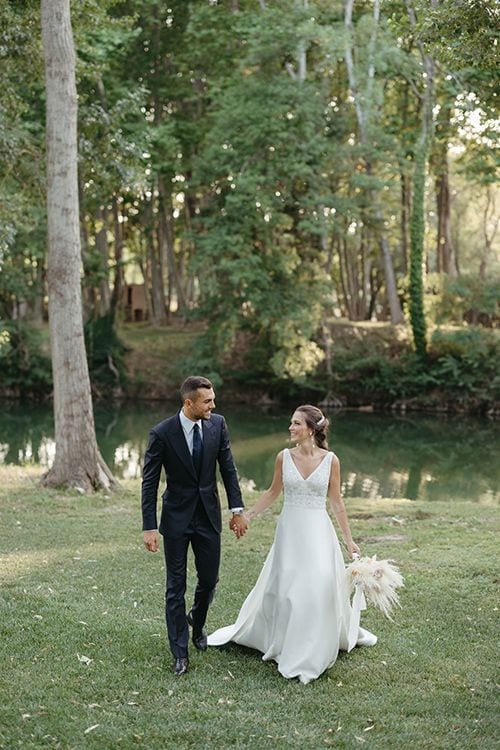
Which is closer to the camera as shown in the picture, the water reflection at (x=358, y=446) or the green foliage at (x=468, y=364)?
the water reflection at (x=358, y=446)

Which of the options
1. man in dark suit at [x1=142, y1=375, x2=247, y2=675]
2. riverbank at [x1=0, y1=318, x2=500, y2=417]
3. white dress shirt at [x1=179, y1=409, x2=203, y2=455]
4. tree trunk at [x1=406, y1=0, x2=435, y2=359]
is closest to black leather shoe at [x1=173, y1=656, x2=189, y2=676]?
man in dark suit at [x1=142, y1=375, x2=247, y2=675]

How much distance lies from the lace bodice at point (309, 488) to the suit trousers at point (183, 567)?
658 mm

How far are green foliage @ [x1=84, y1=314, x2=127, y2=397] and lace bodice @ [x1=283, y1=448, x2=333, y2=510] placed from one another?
32.3 m

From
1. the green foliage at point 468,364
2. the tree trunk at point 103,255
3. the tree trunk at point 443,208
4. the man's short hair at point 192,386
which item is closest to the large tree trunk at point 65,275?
the man's short hair at point 192,386

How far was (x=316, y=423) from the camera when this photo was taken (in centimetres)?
707

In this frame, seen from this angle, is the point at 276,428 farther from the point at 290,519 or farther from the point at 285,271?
the point at 290,519

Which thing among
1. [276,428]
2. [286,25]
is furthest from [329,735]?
[286,25]

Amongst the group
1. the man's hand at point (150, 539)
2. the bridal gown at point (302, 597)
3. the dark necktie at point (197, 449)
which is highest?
the dark necktie at point (197, 449)

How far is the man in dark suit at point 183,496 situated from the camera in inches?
264

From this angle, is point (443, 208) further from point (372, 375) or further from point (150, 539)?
point (150, 539)

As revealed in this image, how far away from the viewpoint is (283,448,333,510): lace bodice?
706 centimetres

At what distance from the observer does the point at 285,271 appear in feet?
107

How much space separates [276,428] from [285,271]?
5.44 m

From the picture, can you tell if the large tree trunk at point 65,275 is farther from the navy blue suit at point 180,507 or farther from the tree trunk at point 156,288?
the tree trunk at point 156,288
